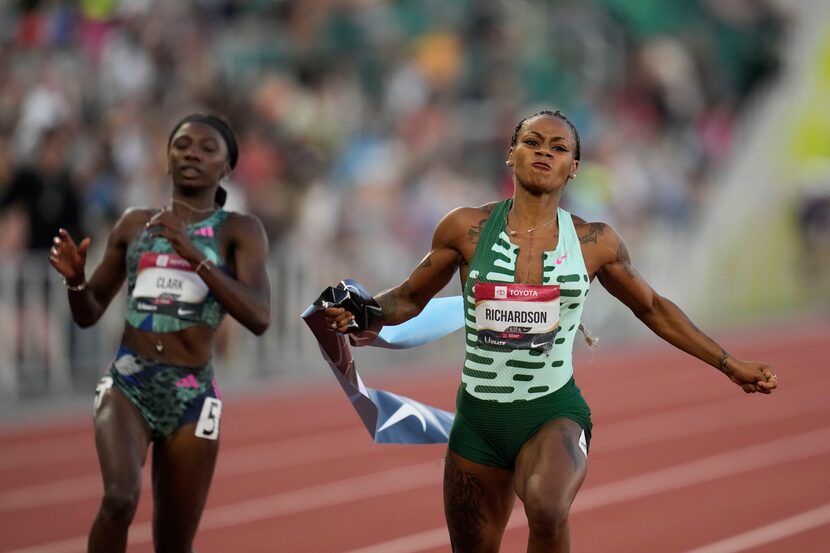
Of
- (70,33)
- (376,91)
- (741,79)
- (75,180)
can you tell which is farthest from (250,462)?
(741,79)

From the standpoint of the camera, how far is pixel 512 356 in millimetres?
5105

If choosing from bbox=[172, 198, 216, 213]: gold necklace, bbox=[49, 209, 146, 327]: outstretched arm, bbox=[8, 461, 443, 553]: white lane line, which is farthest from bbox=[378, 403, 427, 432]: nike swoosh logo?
bbox=[8, 461, 443, 553]: white lane line

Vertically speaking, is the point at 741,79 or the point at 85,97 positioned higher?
the point at 741,79

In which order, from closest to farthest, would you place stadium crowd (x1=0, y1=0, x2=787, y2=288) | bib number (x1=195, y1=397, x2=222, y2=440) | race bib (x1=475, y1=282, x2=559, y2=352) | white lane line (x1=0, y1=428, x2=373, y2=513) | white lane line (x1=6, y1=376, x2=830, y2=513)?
race bib (x1=475, y1=282, x2=559, y2=352)
bib number (x1=195, y1=397, x2=222, y2=440)
white lane line (x1=0, y1=428, x2=373, y2=513)
white lane line (x1=6, y1=376, x2=830, y2=513)
stadium crowd (x1=0, y1=0, x2=787, y2=288)

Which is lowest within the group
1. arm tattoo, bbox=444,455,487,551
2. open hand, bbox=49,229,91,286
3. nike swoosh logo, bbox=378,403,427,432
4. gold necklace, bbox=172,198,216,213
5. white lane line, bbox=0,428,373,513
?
white lane line, bbox=0,428,373,513

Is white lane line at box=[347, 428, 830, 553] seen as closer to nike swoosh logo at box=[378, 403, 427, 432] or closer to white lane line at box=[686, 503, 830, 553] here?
white lane line at box=[686, 503, 830, 553]

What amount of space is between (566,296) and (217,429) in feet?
5.11

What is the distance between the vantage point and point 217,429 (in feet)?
18.8

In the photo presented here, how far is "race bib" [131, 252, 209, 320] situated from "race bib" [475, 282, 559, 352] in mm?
1324

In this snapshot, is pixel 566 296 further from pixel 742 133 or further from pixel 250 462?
pixel 742 133

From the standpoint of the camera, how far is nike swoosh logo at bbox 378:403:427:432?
5883 millimetres

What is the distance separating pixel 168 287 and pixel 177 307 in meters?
0.09

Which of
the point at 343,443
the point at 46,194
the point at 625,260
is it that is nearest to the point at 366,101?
the point at 46,194

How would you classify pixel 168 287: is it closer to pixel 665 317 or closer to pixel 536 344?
pixel 536 344
